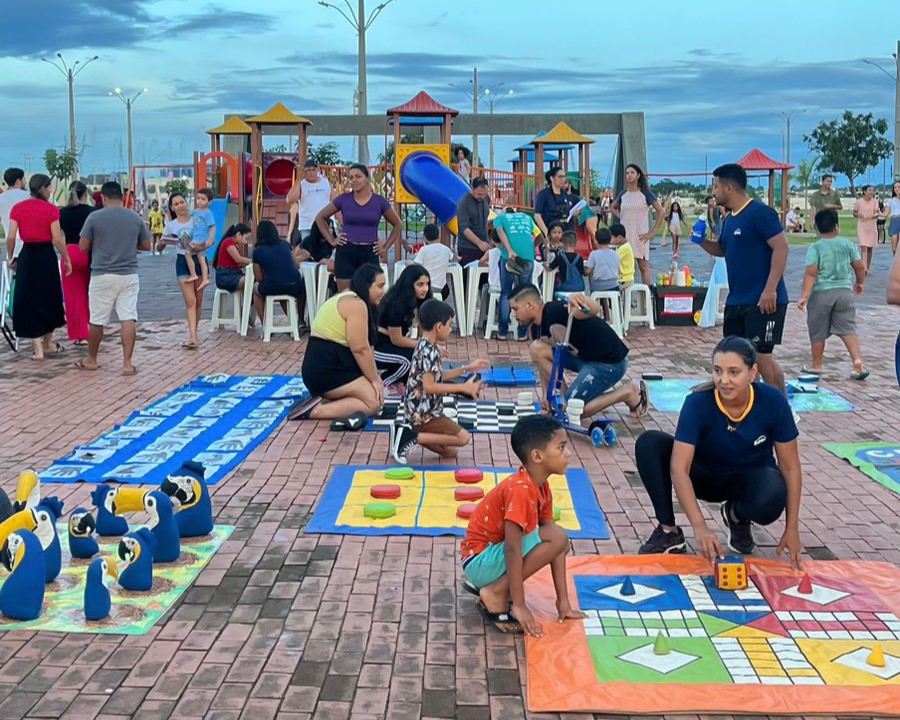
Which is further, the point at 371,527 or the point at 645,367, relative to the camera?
the point at 645,367

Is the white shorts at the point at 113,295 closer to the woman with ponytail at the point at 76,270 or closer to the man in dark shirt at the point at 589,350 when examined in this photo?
the woman with ponytail at the point at 76,270

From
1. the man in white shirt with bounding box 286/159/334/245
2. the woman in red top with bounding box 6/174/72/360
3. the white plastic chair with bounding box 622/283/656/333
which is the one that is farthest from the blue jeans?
the woman in red top with bounding box 6/174/72/360

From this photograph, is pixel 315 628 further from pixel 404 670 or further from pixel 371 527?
pixel 371 527

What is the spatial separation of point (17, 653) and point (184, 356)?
A: 7479mm

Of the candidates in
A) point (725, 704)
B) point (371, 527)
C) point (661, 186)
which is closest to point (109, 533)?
point (371, 527)

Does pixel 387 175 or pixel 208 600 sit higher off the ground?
pixel 387 175

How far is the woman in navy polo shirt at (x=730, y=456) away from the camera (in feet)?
15.8

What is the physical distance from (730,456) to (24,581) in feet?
10.4

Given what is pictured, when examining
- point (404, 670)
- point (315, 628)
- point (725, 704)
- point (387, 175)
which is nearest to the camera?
point (725, 704)

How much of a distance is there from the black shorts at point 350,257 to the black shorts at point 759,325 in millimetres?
5134

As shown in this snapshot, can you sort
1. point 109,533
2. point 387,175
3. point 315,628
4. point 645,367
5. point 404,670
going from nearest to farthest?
point 404,670 → point 315,628 → point 109,533 → point 645,367 → point 387,175

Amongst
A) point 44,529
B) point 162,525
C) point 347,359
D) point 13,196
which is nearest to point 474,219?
point 13,196

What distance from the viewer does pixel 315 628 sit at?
4.43 metres

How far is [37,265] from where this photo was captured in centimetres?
1090
